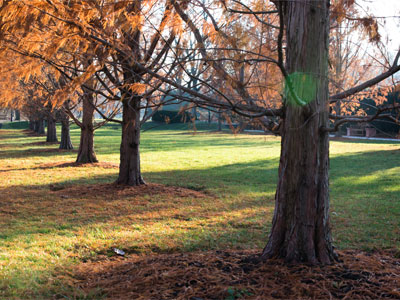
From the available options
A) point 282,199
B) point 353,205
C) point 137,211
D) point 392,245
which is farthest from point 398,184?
point 282,199

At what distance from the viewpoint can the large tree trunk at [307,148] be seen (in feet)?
11.4

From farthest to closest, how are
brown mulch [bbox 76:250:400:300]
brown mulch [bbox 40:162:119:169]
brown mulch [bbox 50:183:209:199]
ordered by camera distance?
brown mulch [bbox 40:162:119:169], brown mulch [bbox 50:183:209:199], brown mulch [bbox 76:250:400:300]

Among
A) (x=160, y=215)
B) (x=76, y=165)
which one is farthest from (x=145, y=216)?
(x=76, y=165)

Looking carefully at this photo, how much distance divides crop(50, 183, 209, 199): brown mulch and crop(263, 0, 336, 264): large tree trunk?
197 inches

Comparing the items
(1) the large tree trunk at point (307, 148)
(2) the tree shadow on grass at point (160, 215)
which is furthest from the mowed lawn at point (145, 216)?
(1) the large tree trunk at point (307, 148)

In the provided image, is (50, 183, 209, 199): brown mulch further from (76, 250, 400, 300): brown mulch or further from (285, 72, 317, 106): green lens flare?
(285, 72, 317, 106): green lens flare

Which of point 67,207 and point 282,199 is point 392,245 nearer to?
point 282,199

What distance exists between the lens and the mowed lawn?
174 inches

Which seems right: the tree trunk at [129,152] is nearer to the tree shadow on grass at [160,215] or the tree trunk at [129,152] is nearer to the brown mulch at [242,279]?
the tree shadow on grass at [160,215]

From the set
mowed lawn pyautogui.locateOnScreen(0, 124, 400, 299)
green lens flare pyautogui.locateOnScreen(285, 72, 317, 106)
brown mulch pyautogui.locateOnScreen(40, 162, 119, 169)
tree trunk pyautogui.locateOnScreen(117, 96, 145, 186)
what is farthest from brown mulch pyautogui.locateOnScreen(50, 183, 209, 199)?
green lens flare pyautogui.locateOnScreen(285, 72, 317, 106)

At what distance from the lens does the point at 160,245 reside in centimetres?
500

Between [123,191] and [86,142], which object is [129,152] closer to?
[123,191]

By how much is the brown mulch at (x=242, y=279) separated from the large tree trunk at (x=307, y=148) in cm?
23

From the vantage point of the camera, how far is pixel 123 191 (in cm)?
856
